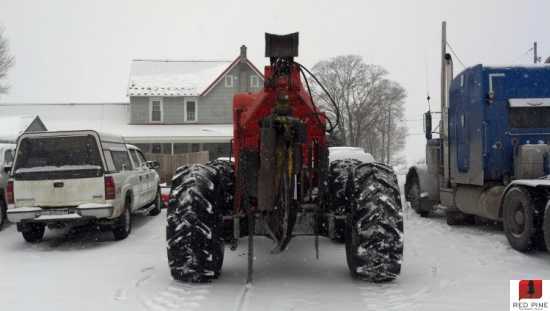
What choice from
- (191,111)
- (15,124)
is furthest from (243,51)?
(15,124)

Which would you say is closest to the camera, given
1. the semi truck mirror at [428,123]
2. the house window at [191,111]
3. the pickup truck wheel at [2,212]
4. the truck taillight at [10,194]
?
the truck taillight at [10,194]

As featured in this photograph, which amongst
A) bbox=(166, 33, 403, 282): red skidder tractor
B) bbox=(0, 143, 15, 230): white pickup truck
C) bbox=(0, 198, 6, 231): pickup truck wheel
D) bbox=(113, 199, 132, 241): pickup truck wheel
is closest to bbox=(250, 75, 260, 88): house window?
bbox=(0, 143, 15, 230): white pickup truck

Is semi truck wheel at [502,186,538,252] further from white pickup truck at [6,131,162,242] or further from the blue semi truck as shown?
white pickup truck at [6,131,162,242]

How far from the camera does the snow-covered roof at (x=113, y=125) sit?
27.9m

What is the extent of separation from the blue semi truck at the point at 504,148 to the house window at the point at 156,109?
2215 cm

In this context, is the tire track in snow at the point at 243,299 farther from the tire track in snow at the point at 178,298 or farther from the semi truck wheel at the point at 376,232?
the semi truck wheel at the point at 376,232

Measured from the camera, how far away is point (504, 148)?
910 cm

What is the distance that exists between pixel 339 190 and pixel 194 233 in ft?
7.34

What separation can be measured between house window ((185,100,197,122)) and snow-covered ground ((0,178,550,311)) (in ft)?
70.3

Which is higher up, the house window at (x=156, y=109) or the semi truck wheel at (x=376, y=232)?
the house window at (x=156, y=109)

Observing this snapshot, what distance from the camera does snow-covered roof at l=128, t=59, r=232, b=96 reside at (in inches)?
1192

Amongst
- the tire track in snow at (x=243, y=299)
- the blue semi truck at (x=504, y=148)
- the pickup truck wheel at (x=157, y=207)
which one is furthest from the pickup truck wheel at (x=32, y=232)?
the blue semi truck at (x=504, y=148)

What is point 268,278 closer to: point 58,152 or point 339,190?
point 339,190

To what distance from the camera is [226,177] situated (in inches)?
282
